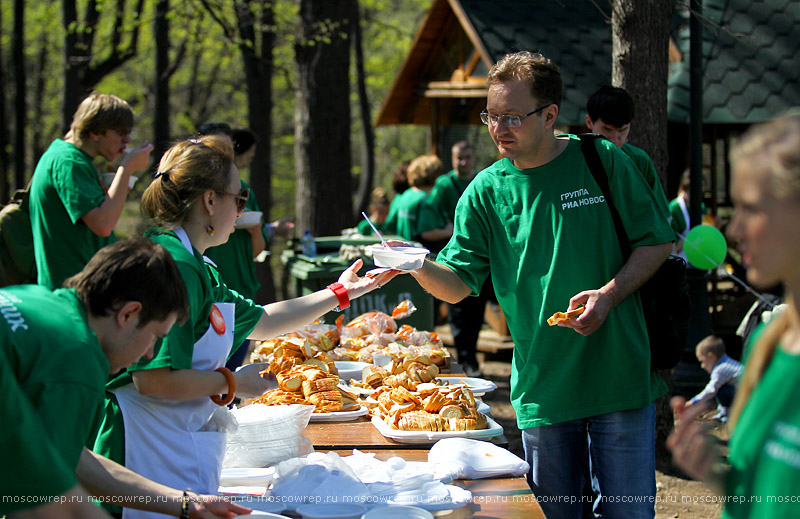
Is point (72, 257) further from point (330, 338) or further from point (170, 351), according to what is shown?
point (170, 351)

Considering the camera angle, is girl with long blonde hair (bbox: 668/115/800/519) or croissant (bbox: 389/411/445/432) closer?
girl with long blonde hair (bbox: 668/115/800/519)

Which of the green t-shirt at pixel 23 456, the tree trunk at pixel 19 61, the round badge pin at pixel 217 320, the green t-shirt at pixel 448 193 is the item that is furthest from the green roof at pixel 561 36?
the tree trunk at pixel 19 61

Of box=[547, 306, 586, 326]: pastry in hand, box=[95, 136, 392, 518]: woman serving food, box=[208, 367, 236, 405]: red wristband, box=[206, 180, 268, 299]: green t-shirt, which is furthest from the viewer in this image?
box=[206, 180, 268, 299]: green t-shirt

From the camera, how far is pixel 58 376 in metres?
1.61

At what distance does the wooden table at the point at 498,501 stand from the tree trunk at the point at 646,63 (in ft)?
9.56

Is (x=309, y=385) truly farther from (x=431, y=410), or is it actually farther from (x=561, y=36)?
(x=561, y=36)

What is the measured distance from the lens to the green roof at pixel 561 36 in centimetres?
839

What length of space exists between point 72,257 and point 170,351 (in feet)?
8.88

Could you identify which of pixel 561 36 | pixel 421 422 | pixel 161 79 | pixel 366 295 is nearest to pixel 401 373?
pixel 421 422

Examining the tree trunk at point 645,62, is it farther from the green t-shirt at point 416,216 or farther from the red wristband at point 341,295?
the green t-shirt at point 416,216

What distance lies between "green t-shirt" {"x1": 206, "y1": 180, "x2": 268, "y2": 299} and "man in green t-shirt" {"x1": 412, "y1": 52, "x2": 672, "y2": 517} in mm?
2982

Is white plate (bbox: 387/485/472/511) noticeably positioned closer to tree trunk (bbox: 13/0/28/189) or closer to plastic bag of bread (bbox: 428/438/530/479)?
plastic bag of bread (bbox: 428/438/530/479)

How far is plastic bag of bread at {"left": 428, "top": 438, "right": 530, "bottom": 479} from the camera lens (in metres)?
2.56

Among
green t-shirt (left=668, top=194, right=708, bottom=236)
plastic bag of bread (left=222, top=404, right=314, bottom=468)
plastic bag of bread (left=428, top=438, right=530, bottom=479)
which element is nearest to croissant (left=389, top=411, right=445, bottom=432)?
plastic bag of bread (left=428, top=438, right=530, bottom=479)
